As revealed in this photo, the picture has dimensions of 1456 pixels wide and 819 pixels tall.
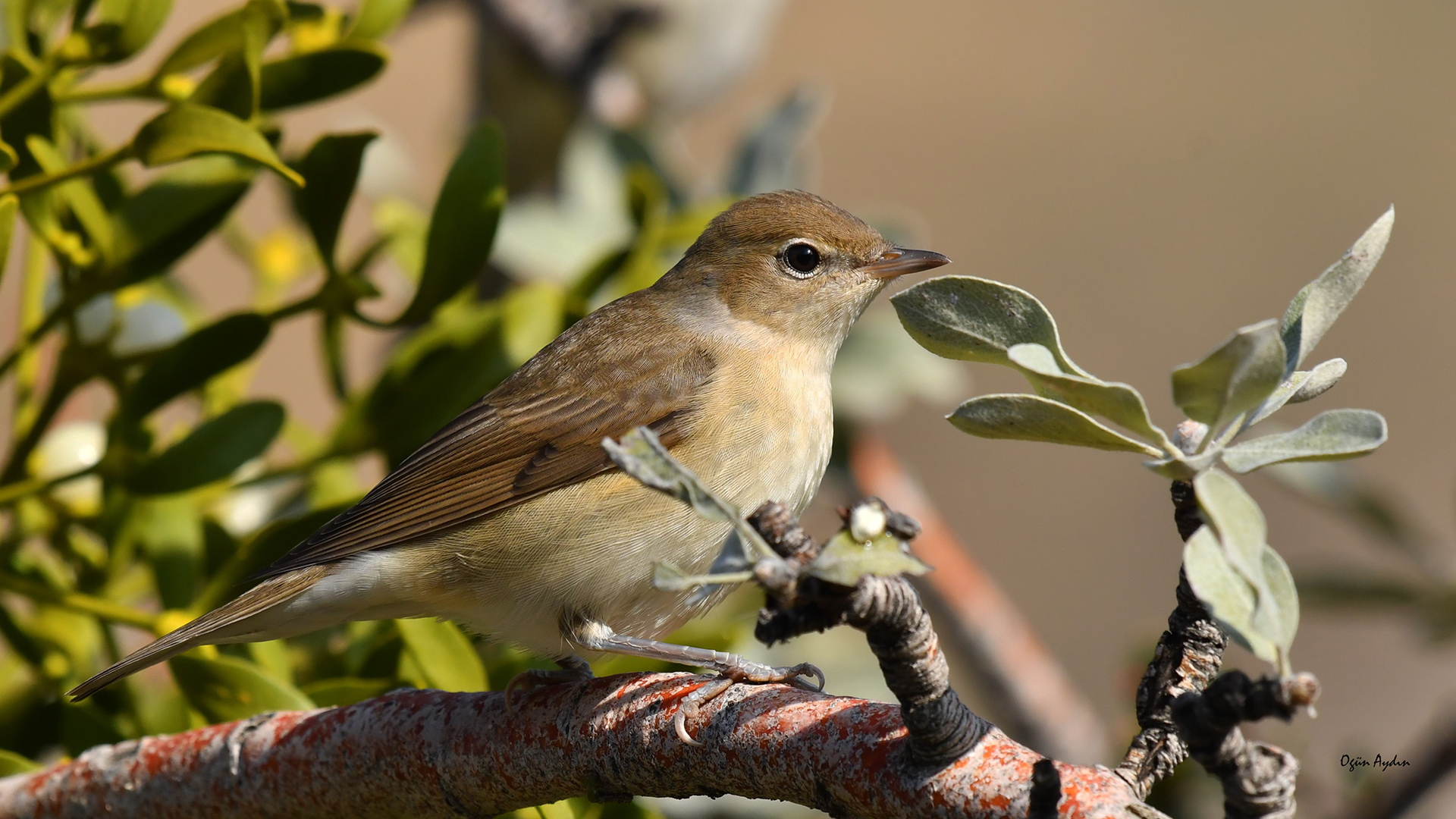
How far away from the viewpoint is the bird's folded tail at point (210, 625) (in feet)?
7.42

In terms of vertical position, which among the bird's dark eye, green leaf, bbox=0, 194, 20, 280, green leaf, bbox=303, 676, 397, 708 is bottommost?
green leaf, bbox=303, 676, 397, 708

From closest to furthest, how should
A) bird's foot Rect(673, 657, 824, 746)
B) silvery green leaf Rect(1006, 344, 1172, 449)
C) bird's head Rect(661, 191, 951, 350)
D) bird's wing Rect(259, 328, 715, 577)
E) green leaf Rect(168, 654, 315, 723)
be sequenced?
silvery green leaf Rect(1006, 344, 1172, 449) → bird's foot Rect(673, 657, 824, 746) → green leaf Rect(168, 654, 315, 723) → bird's wing Rect(259, 328, 715, 577) → bird's head Rect(661, 191, 951, 350)

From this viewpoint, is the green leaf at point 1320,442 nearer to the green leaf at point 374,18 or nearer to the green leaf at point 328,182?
the green leaf at point 328,182

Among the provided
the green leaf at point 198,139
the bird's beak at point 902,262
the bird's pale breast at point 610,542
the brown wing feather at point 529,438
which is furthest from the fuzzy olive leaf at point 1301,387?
the bird's beak at point 902,262

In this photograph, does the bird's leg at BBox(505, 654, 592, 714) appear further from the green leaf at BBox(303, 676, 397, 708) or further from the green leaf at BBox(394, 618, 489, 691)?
the green leaf at BBox(303, 676, 397, 708)

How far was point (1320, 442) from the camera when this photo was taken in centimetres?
119

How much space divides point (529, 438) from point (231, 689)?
35.7 inches

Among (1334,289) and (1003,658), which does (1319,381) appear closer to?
(1334,289)

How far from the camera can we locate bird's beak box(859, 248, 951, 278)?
3.18 m

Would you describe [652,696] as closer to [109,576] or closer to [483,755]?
[483,755]

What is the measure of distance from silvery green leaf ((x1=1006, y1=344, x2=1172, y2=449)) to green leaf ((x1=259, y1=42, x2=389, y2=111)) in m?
1.59

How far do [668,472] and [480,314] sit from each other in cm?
170

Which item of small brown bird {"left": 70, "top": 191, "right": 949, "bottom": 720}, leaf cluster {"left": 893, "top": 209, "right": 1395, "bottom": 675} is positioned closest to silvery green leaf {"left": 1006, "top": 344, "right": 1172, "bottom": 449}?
leaf cluster {"left": 893, "top": 209, "right": 1395, "bottom": 675}

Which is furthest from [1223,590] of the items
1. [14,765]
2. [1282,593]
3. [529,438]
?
[14,765]
